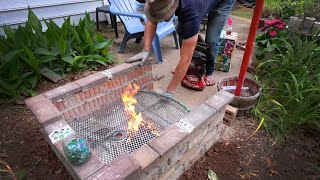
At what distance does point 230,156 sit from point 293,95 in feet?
3.06

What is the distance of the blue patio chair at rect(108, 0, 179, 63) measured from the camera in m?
3.39

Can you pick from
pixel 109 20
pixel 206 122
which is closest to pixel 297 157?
pixel 206 122

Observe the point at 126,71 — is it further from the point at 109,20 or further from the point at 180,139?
the point at 109,20

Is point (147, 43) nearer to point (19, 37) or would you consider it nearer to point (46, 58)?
point (46, 58)

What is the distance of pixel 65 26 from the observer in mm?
2891

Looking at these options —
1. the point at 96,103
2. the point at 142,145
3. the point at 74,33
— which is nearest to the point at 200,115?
the point at 142,145

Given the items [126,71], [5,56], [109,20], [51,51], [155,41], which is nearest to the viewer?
[126,71]

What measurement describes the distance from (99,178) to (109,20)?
14.5 ft

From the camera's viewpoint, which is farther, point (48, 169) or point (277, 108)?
point (277, 108)

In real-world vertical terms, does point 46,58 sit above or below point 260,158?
above

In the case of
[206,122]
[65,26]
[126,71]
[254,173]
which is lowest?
[254,173]

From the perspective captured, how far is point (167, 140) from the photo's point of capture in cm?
132

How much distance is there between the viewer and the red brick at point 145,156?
1185 mm

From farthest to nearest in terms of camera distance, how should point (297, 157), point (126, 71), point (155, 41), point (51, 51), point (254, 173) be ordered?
point (155, 41)
point (51, 51)
point (126, 71)
point (297, 157)
point (254, 173)
